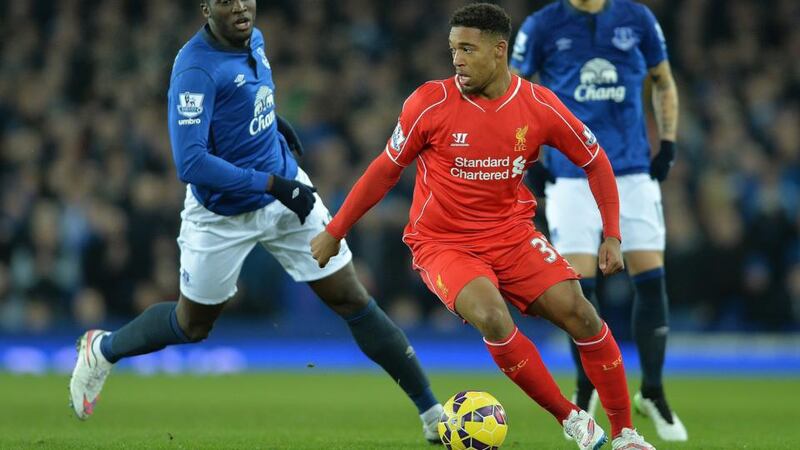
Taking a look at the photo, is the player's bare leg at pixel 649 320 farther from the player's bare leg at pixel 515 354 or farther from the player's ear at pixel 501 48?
the player's ear at pixel 501 48

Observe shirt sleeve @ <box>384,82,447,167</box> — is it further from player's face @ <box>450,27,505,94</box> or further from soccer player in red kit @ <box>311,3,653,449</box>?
player's face @ <box>450,27,505,94</box>

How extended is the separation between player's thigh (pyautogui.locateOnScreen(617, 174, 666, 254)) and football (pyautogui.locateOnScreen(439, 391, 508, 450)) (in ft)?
6.55

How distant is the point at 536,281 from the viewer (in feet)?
20.2

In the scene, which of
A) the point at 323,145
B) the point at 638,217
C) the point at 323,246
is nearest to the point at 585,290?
the point at 638,217

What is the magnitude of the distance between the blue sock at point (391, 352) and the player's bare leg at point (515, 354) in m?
1.11

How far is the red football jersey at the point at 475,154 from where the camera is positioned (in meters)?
6.18

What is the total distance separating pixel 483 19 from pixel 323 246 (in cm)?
132

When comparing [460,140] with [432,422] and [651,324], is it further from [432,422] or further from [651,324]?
[651,324]

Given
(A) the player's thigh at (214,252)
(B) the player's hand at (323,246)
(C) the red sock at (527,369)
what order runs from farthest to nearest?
1. (A) the player's thigh at (214,252)
2. (B) the player's hand at (323,246)
3. (C) the red sock at (527,369)

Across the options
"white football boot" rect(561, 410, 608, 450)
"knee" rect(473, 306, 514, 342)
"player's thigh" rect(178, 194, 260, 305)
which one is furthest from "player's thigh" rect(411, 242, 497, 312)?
"player's thigh" rect(178, 194, 260, 305)

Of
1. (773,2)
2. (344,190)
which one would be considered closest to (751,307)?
(344,190)

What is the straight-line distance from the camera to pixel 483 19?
6117mm

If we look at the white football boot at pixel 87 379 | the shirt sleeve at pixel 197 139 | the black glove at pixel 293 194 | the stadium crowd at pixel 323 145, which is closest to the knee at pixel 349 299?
the black glove at pixel 293 194

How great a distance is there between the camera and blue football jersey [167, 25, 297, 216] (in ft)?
21.9
